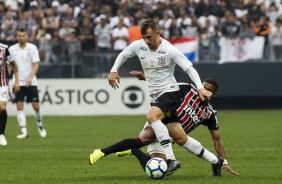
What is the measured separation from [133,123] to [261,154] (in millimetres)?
8860

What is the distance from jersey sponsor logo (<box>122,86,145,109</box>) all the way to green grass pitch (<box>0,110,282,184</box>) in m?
1.20

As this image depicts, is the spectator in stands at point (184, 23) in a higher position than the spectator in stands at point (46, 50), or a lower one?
higher

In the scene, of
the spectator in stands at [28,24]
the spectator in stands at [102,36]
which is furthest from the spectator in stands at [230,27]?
the spectator in stands at [28,24]

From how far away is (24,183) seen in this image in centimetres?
1167

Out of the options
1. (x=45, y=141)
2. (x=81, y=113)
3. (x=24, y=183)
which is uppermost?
(x=24, y=183)

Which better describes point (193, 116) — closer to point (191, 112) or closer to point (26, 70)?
point (191, 112)

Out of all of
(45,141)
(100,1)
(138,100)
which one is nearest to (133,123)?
(138,100)

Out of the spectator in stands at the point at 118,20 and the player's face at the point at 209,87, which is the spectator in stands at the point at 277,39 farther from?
the player's face at the point at 209,87

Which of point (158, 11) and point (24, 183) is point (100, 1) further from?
point (24, 183)

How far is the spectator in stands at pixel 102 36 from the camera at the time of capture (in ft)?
97.4

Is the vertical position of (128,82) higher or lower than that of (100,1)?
lower

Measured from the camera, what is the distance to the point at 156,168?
477 inches

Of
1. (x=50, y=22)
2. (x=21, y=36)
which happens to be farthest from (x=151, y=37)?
(x=50, y=22)

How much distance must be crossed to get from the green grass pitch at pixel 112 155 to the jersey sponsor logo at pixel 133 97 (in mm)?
1202
